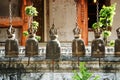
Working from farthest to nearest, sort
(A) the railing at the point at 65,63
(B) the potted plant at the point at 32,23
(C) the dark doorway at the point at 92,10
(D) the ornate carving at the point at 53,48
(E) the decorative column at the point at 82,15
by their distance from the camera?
(C) the dark doorway at the point at 92,10 < (E) the decorative column at the point at 82,15 < (B) the potted plant at the point at 32,23 < (D) the ornate carving at the point at 53,48 < (A) the railing at the point at 65,63

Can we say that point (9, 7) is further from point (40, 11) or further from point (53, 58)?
point (53, 58)

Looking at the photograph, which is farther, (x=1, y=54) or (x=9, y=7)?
(x=9, y=7)

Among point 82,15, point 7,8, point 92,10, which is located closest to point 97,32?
point 82,15

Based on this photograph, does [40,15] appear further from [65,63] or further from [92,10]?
[65,63]

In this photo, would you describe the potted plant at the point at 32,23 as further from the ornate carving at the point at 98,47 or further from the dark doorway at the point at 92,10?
the dark doorway at the point at 92,10

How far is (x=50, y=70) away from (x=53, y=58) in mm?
280

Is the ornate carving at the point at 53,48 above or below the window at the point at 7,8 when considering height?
below

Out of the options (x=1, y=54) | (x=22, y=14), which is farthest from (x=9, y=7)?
(x=1, y=54)

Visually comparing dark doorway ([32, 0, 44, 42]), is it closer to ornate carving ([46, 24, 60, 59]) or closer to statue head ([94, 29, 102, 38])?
ornate carving ([46, 24, 60, 59])

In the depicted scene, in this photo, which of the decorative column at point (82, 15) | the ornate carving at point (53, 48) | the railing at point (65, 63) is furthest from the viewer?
the decorative column at point (82, 15)

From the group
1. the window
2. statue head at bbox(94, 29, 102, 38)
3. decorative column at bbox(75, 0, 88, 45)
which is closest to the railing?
statue head at bbox(94, 29, 102, 38)

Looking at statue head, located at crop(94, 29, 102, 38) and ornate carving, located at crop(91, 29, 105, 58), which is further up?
statue head, located at crop(94, 29, 102, 38)

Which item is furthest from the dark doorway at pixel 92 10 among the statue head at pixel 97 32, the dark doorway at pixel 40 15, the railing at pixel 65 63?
the statue head at pixel 97 32

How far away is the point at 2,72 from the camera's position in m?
11.2
